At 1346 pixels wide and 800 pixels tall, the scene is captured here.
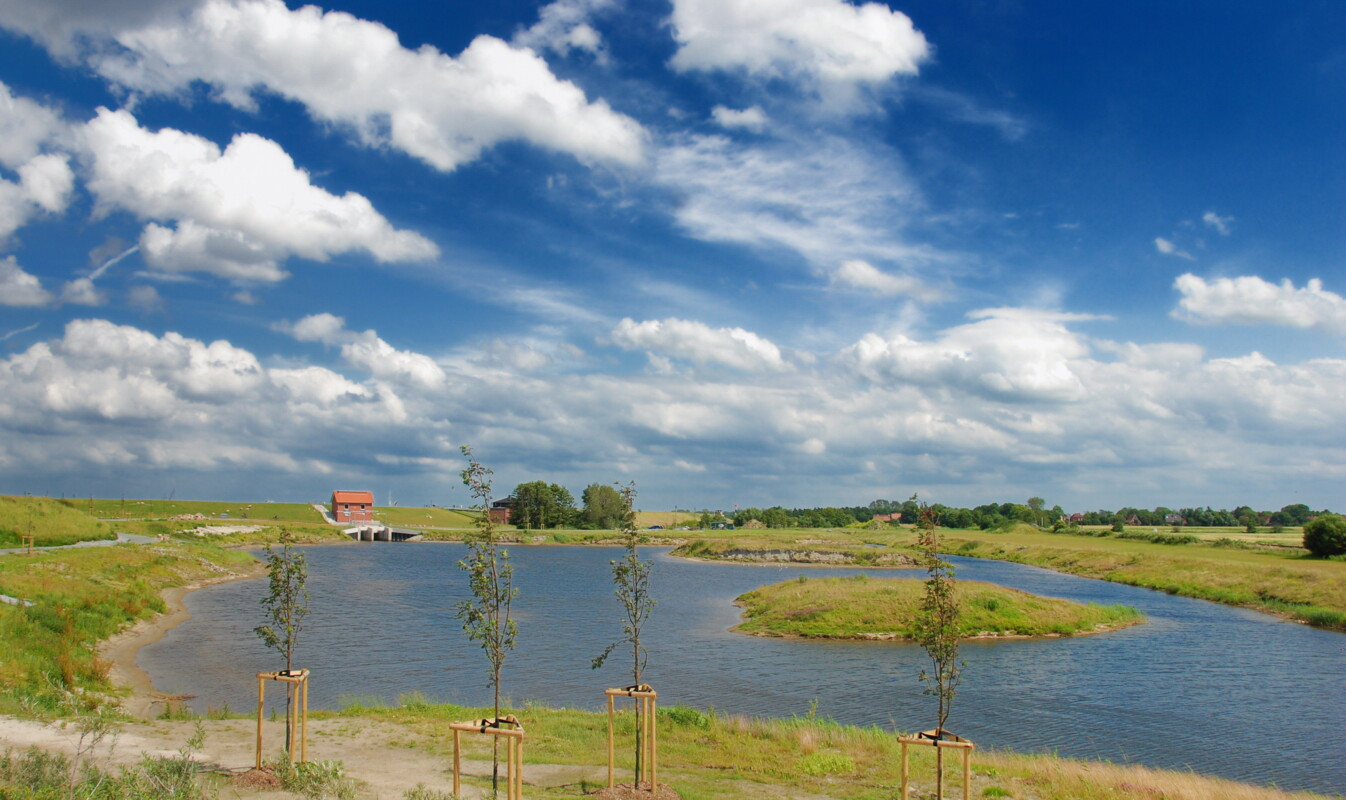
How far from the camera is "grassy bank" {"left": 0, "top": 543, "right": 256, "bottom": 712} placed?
24.9 metres

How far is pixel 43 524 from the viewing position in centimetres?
7138

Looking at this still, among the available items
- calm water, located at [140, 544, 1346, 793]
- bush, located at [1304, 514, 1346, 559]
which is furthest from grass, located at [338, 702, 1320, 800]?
bush, located at [1304, 514, 1346, 559]

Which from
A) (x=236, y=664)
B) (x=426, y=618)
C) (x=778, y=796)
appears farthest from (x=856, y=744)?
(x=426, y=618)

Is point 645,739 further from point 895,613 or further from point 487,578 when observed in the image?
point 895,613

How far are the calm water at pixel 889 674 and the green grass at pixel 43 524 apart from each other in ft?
55.0

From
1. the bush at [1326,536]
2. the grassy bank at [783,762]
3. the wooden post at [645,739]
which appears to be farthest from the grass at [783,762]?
the bush at [1326,536]

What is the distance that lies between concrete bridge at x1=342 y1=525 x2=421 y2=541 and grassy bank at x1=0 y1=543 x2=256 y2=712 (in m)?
108

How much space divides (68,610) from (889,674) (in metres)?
39.3

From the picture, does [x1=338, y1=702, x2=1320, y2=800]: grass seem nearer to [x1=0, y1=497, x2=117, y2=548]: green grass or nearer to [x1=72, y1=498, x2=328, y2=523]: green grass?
[x1=0, y1=497, x2=117, y2=548]: green grass

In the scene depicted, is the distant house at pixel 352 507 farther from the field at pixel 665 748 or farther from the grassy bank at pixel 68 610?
the field at pixel 665 748

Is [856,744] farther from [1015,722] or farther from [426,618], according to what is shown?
[426,618]

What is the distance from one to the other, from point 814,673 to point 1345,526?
81.3 m

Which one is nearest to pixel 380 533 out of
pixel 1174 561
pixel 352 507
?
pixel 352 507

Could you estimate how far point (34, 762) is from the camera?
12.9m
